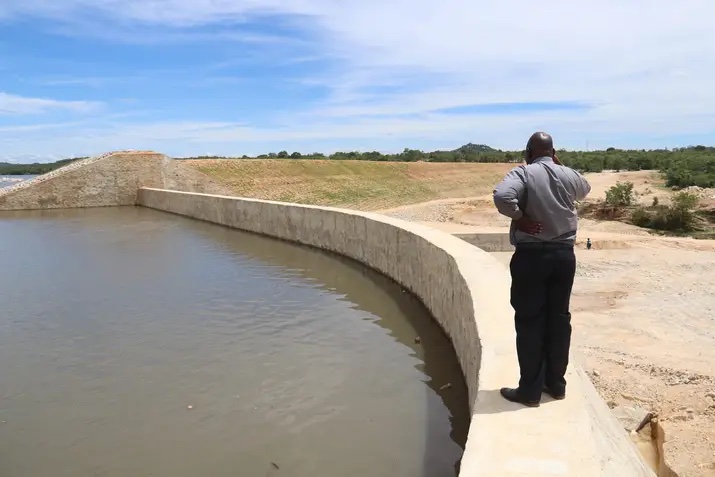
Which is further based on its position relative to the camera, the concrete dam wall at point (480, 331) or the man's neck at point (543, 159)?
the man's neck at point (543, 159)

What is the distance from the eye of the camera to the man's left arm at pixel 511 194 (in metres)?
3.13

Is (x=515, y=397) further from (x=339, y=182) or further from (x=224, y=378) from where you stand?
(x=339, y=182)

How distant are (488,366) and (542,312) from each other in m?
0.78

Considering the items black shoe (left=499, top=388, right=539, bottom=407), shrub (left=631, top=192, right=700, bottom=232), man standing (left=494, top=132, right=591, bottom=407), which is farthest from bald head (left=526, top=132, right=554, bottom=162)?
shrub (left=631, top=192, right=700, bottom=232)

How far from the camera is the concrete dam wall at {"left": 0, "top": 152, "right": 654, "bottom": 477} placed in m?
2.79

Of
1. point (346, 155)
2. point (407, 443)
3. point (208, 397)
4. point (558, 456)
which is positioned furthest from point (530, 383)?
point (346, 155)

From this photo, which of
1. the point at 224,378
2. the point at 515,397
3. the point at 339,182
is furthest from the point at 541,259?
the point at 339,182

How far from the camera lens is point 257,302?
352 inches

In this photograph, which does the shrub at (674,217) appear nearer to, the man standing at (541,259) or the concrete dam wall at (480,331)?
the concrete dam wall at (480,331)

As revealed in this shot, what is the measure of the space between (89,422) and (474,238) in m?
9.21

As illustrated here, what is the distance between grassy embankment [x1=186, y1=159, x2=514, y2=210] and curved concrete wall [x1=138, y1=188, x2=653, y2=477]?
19129 millimetres

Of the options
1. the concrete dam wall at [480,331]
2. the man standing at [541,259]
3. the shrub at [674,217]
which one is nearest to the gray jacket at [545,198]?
the man standing at [541,259]

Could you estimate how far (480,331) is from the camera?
15.1 feet

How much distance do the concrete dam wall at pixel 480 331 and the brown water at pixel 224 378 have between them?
0.53 m
